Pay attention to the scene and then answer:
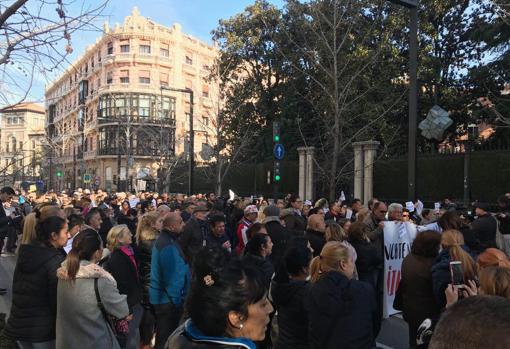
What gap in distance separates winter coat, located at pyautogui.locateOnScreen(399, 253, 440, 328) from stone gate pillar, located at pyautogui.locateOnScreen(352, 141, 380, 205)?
1317cm

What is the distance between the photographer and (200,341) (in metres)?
1.78

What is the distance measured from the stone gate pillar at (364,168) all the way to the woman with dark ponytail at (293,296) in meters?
14.1

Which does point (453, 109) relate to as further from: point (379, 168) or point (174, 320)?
point (174, 320)

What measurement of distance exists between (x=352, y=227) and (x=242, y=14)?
28.2m

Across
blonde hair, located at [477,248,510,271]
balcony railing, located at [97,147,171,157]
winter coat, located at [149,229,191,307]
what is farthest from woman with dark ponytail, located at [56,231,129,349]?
balcony railing, located at [97,147,171,157]

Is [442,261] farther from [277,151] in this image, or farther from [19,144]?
[277,151]

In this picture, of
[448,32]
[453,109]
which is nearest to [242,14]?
[448,32]

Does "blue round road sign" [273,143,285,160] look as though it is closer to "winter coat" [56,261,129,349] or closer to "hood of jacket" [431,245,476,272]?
"hood of jacket" [431,245,476,272]

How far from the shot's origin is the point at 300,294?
380 cm

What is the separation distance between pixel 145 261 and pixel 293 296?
2959mm

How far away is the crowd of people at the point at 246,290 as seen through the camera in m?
1.85

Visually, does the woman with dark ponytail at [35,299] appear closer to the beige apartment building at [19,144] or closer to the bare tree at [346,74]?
the beige apartment building at [19,144]

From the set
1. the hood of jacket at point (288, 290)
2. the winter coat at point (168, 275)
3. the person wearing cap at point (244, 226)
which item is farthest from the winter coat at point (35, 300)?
the person wearing cap at point (244, 226)

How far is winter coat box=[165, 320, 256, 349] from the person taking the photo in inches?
68.9
